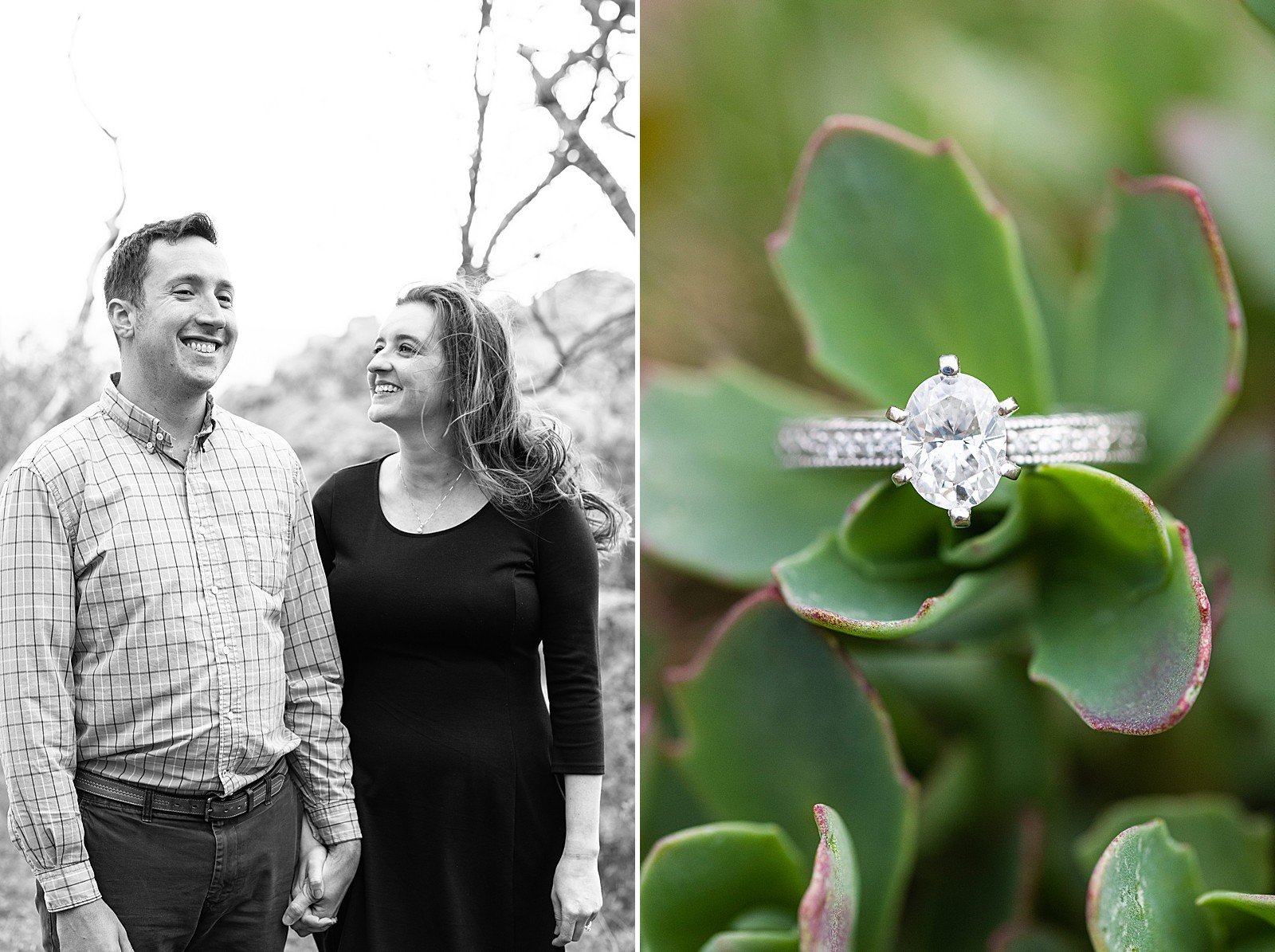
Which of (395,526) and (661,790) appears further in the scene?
(395,526)

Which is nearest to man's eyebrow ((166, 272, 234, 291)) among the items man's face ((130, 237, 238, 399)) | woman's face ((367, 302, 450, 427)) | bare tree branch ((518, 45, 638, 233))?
man's face ((130, 237, 238, 399))

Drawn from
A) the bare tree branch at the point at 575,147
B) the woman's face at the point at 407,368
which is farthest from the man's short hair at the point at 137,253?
the bare tree branch at the point at 575,147

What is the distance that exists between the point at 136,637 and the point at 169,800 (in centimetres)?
9

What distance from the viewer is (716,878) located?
50cm

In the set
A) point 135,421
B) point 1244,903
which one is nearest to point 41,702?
point 135,421

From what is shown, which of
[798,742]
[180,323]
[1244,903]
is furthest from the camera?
[180,323]

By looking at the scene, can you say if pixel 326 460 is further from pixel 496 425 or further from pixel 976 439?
pixel 976 439

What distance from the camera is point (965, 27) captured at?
1.84 feet

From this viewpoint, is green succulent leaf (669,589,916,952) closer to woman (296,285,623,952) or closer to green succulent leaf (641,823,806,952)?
green succulent leaf (641,823,806,952)

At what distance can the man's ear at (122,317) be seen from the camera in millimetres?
644

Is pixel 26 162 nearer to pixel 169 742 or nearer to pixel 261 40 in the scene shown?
pixel 261 40

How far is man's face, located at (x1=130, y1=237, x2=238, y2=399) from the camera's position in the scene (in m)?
0.64

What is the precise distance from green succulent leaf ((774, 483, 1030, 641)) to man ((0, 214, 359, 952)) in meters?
0.32

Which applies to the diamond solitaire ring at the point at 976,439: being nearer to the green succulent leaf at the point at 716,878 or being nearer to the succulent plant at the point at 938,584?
the succulent plant at the point at 938,584
